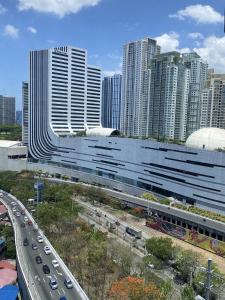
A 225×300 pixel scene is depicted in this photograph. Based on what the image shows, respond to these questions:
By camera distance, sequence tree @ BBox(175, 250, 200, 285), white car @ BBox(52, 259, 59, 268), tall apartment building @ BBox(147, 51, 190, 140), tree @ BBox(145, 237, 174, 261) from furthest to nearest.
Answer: tall apartment building @ BBox(147, 51, 190, 140)
tree @ BBox(145, 237, 174, 261)
tree @ BBox(175, 250, 200, 285)
white car @ BBox(52, 259, 59, 268)

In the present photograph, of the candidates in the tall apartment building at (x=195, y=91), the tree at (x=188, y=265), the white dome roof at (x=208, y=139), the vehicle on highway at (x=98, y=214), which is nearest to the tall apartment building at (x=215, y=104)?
the tall apartment building at (x=195, y=91)

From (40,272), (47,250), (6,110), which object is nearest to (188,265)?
(40,272)

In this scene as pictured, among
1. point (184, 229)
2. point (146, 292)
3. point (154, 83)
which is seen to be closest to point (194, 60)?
point (154, 83)

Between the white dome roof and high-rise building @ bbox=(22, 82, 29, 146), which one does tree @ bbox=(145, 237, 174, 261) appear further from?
high-rise building @ bbox=(22, 82, 29, 146)

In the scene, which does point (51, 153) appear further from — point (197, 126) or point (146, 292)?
point (146, 292)

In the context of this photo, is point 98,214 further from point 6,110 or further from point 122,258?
point 6,110

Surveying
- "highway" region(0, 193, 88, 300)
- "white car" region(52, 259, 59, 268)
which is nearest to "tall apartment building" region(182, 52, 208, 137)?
"highway" region(0, 193, 88, 300)
